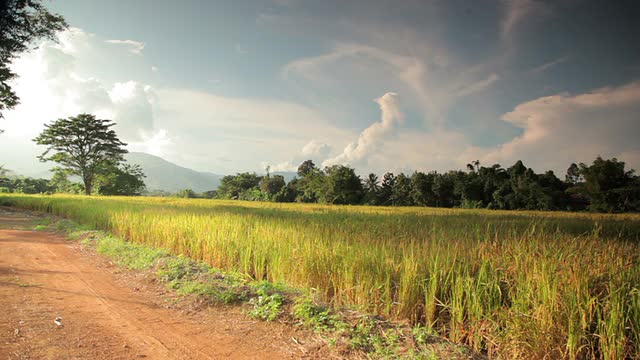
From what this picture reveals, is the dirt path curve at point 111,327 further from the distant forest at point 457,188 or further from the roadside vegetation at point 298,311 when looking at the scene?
the distant forest at point 457,188

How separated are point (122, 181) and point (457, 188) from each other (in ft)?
171

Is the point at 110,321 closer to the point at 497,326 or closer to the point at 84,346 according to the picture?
the point at 84,346

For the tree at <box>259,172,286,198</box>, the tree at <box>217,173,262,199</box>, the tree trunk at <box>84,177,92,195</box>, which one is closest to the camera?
the tree trunk at <box>84,177,92,195</box>

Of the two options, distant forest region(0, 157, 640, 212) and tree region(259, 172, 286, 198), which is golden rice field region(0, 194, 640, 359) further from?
tree region(259, 172, 286, 198)

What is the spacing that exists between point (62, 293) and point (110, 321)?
→ 1.76 metres

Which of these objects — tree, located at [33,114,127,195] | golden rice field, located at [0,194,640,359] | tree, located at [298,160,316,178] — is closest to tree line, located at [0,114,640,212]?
tree, located at [33,114,127,195]

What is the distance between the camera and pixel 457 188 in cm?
5203

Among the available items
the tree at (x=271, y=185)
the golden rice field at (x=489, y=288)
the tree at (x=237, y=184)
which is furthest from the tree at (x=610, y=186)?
the tree at (x=237, y=184)

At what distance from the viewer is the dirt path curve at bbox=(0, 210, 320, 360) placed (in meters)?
3.58

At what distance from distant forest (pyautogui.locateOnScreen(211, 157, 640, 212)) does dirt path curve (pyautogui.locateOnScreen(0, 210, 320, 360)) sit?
4247 cm

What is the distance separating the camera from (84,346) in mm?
3615

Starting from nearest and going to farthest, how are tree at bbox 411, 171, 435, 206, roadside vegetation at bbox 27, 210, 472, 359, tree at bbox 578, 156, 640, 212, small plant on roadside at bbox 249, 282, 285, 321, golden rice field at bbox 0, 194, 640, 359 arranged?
golden rice field at bbox 0, 194, 640, 359 < roadside vegetation at bbox 27, 210, 472, 359 < small plant on roadside at bbox 249, 282, 285, 321 < tree at bbox 578, 156, 640, 212 < tree at bbox 411, 171, 435, 206

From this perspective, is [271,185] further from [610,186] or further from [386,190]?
[610,186]

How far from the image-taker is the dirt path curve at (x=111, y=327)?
358 cm
